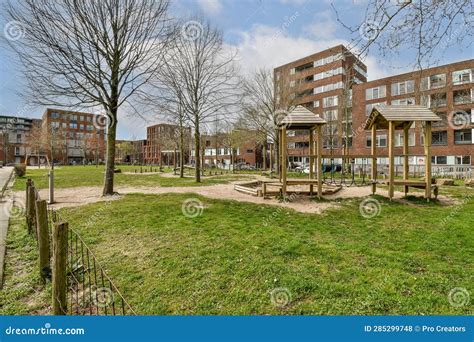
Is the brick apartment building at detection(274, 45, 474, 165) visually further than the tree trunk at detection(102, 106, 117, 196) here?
Yes

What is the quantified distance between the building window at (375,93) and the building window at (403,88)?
58.5 inches

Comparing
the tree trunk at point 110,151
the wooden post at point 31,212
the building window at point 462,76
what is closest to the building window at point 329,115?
the building window at point 462,76

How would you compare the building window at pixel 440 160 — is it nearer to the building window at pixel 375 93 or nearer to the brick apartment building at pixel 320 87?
the building window at pixel 375 93

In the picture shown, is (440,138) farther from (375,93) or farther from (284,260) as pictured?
(284,260)

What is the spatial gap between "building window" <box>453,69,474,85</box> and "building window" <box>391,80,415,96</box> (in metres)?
4.98

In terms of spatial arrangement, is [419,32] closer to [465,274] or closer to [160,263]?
[465,274]

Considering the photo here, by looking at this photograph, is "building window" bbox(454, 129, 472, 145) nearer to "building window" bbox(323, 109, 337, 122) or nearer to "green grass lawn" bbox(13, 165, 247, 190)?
"building window" bbox(323, 109, 337, 122)

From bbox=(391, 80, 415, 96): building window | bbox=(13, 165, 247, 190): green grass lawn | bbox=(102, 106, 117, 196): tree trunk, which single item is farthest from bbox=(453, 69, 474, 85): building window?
bbox=(102, 106, 117, 196): tree trunk

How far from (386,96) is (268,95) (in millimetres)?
25068

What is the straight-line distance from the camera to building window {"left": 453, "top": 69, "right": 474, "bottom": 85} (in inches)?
1366

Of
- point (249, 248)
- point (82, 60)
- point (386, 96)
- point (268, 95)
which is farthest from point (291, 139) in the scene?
point (249, 248)

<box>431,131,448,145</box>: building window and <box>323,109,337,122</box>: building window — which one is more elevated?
<box>323,109,337,122</box>: building window

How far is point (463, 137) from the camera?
3531 centimetres

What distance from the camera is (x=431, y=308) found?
3223mm
